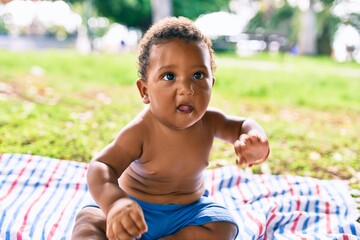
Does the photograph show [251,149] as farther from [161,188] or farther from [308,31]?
[308,31]

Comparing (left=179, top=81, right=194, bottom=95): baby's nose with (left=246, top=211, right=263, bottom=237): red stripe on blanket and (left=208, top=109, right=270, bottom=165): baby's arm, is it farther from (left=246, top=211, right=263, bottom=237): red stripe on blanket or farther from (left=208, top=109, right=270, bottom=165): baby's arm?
(left=246, top=211, right=263, bottom=237): red stripe on blanket

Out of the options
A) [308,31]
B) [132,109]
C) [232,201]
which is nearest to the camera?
[232,201]

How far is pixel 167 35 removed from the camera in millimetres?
1601

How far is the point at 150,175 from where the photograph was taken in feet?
5.53

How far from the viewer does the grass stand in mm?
3137

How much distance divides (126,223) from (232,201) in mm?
1198

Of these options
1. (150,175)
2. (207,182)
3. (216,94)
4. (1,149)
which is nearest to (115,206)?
(150,175)

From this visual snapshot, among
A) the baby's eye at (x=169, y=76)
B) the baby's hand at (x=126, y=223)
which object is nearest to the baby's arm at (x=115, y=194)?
the baby's hand at (x=126, y=223)

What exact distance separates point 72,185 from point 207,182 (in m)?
0.77

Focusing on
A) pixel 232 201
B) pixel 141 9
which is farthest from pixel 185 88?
pixel 141 9

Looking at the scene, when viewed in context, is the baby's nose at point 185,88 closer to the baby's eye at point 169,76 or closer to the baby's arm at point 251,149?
the baby's eye at point 169,76

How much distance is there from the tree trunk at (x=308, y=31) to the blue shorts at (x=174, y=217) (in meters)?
11.6

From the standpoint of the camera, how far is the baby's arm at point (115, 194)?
1.22 metres

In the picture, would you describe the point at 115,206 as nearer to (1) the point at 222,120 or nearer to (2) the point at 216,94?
(1) the point at 222,120
